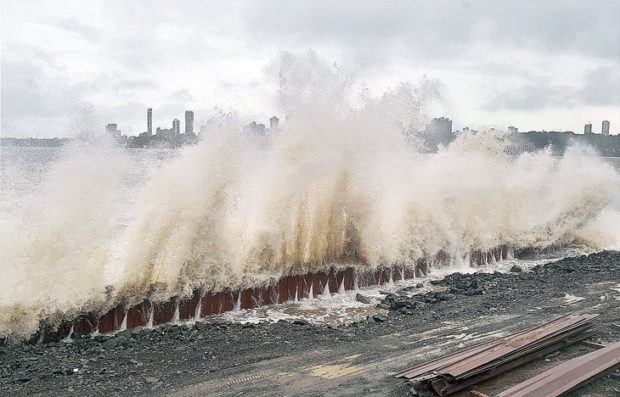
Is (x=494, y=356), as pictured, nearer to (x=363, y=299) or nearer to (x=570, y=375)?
(x=570, y=375)

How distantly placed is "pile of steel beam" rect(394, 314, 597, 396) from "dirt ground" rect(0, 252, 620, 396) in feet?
0.57

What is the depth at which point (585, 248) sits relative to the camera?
23062 millimetres

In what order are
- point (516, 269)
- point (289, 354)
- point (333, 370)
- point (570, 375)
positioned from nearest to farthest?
point (570, 375), point (333, 370), point (289, 354), point (516, 269)

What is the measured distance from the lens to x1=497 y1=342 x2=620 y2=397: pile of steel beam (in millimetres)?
6973

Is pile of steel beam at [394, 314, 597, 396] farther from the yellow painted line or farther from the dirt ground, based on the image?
the yellow painted line

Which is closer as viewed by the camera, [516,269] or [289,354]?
[289,354]

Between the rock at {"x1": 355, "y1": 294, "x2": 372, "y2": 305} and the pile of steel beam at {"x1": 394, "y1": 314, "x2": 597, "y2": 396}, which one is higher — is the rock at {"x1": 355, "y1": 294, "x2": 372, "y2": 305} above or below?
below

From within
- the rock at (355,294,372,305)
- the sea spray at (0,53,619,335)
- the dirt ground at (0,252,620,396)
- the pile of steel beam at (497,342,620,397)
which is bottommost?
the rock at (355,294,372,305)

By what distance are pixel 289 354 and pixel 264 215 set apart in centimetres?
674

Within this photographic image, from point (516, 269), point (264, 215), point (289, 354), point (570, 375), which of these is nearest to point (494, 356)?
point (570, 375)

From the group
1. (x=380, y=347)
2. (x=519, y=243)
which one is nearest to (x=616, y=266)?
(x=519, y=243)

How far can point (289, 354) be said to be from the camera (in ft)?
29.4

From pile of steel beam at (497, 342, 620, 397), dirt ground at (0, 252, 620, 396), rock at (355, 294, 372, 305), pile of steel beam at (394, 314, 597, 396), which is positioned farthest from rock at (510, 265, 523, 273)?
pile of steel beam at (497, 342, 620, 397)

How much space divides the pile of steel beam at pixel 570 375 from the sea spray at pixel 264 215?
7440 mm
